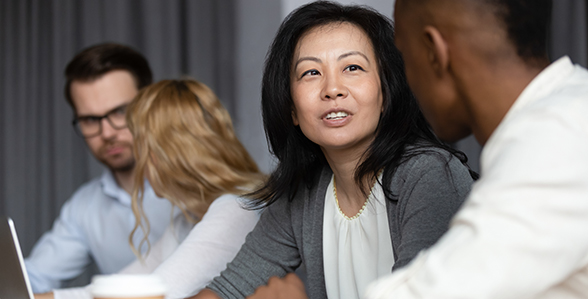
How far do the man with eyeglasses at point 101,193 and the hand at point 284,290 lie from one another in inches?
46.0

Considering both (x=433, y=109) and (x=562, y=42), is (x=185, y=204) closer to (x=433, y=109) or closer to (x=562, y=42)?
(x=433, y=109)

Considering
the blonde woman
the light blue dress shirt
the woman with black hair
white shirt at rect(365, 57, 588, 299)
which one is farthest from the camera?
the light blue dress shirt

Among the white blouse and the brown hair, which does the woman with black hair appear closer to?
the white blouse

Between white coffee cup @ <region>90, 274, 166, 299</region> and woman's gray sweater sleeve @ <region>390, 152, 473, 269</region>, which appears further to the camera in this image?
woman's gray sweater sleeve @ <region>390, 152, 473, 269</region>

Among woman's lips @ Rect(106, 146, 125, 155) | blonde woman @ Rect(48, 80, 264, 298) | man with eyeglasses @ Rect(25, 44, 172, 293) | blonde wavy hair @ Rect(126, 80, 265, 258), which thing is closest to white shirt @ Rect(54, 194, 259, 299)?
blonde woman @ Rect(48, 80, 264, 298)

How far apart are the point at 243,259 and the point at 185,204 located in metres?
0.42

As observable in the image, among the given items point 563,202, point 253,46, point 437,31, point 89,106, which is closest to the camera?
point 563,202

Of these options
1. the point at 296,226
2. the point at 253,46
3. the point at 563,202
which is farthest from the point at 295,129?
the point at 253,46

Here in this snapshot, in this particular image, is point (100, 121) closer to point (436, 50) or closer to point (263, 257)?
point (263, 257)

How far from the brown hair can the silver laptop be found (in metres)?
1.33

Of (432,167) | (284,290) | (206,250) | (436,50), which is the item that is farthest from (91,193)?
(436,50)

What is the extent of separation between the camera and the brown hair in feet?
7.40

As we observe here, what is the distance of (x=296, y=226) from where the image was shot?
129cm

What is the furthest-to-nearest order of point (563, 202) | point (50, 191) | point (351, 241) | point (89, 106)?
1. point (50, 191)
2. point (89, 106)
3. point (351, 241)
4. point (563, 202)
